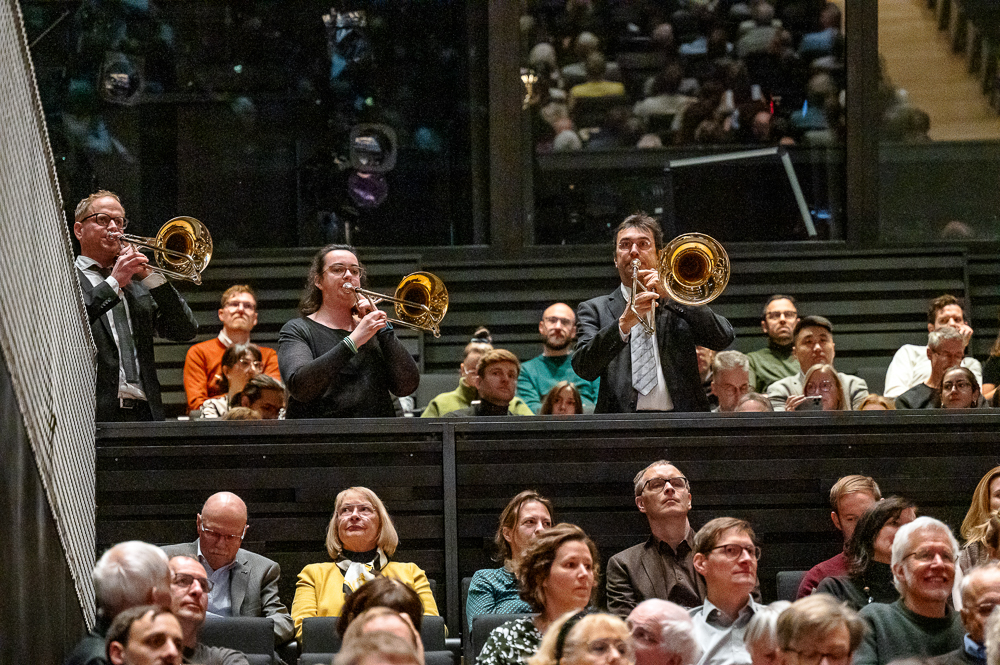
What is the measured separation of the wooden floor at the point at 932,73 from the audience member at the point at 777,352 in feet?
7.85

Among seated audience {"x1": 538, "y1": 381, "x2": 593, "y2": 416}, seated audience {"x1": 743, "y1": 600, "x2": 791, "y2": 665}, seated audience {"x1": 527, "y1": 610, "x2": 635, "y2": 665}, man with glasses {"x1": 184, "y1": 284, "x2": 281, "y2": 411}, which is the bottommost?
seated audience {"x1": 743, "y1": 600, "x2": 791, "y2": 665}

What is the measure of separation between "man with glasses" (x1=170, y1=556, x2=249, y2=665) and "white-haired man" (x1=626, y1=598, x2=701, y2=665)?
1194mm

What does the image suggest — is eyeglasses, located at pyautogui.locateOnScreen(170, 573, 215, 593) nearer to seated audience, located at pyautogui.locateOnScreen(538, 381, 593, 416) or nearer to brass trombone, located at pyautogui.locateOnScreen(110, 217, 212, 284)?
seated audience, located at pyautogui.locateOnScreen(538, 381, 593, 416)

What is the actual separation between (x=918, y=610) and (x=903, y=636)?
0.11m

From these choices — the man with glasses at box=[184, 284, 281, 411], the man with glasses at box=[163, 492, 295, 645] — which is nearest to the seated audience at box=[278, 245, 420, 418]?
the man with glasses at box=[163, 492, 295, 645]

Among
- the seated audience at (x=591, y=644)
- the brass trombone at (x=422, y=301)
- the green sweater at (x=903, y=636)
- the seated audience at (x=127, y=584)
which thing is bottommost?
the green sweater at (x=903, y=636)

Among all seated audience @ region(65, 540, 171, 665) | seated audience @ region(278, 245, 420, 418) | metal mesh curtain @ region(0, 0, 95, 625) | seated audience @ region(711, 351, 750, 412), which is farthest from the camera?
seated audience @ region(711, 351, 750, 412)

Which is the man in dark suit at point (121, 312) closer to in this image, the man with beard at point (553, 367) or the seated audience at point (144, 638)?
the man with beard at point (553, 367)

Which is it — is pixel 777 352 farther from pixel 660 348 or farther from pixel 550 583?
pixel 550 583

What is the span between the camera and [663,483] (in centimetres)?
517

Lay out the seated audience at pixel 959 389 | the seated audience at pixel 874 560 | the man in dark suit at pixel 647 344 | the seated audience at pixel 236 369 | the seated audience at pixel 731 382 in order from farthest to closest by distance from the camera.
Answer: the seated audience at pixel 236 369 → the seated audience at pixel 731 382 → the seated audience at pixel 959 389 → the man in dark suit at pixel 647 344 → the seated audience at pixel 874 560

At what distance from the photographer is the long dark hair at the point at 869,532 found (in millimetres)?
4879

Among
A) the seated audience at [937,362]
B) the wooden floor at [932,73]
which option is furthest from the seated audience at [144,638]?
the wooden floor at [932,73]

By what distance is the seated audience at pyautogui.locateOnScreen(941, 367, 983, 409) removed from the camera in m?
6.31
